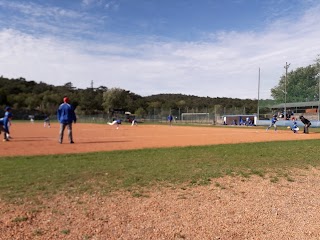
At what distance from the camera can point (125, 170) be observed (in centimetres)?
757

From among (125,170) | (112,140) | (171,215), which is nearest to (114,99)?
(112,140)

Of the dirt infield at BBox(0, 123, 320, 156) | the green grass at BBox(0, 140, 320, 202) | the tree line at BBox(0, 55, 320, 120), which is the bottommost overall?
the dirt infield at BBox(0, 123, 320, 156)

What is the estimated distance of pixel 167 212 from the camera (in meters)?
4.82

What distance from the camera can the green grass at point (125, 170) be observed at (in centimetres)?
590

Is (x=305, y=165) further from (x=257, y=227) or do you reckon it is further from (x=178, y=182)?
(x=257, y=227)

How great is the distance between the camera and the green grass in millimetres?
5898

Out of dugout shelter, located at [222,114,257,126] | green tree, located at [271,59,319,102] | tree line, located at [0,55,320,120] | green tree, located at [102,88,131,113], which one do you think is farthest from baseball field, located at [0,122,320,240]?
green tree, located at [102,88,131,113]

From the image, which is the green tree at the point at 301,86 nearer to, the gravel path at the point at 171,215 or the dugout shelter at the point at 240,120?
the dugout shelter at the point at 240,120

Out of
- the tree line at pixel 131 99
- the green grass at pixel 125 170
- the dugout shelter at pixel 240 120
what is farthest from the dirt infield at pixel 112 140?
the tree line at pixel 131 99

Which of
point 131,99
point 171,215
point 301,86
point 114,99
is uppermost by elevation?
point 301,86

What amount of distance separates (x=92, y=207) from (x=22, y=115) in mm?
80434

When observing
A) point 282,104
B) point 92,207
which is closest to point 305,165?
point 92,207

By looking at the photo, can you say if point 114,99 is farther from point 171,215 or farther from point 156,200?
point 171,215

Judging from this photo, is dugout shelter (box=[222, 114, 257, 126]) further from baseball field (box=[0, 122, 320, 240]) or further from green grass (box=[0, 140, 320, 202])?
baseball field (box=[0, 122, 320, 240])
